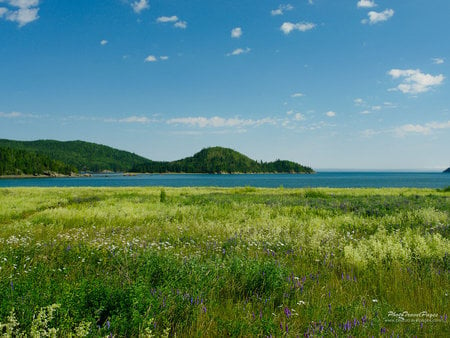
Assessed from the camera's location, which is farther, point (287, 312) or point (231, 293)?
point (231, 293)

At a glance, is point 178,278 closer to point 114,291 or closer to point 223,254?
point 114,291

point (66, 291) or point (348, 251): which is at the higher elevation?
point (66, 291)

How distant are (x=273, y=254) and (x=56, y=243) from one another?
581 cm

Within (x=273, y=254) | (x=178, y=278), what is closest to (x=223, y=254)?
(x=273, y=254)

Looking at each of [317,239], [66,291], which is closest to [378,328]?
[66,291]

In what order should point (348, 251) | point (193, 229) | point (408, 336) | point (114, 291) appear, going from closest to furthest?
point (408, 336) → point (114, 291) → point (348, 251) → point (193, 229)

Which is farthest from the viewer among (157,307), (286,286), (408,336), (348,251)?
(348,251)

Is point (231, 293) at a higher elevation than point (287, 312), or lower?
lower

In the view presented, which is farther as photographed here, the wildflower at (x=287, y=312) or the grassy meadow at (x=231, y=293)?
the wildflower at (x=287, y=312)

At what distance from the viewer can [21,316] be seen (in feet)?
9.91

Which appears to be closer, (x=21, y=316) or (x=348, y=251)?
(x=21, y=316)

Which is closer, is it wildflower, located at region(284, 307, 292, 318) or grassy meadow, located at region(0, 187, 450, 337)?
grassy meadow, located at region(0, 187, 450, 337)

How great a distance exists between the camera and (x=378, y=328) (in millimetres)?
3260

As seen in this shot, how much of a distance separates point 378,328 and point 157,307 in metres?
2.59
